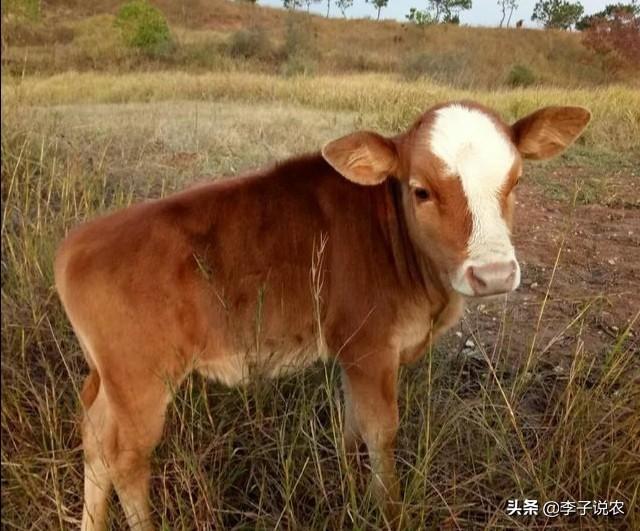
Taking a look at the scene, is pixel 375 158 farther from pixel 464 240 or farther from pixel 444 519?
pixel 444 519

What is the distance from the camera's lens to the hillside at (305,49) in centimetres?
1842

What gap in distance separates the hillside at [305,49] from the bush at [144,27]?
33 cm

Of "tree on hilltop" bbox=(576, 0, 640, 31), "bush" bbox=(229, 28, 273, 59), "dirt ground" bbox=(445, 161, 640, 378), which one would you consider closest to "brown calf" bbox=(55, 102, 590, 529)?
"dirt ground" bbox=(445, 161, 640, 378)

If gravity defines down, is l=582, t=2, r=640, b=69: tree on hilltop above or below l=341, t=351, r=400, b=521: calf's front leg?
above

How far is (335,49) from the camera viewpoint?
2791cm

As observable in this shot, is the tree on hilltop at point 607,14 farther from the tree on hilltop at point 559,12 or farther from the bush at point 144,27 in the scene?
the bush at point 144,27

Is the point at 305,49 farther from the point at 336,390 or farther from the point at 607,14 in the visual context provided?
the point at 336,390

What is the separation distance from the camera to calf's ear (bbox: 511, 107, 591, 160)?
251cm

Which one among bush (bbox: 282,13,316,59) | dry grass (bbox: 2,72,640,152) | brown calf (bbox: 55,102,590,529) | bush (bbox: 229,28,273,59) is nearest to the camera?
brown calf (bbox: 55,102,590,529)

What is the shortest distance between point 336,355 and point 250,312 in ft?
1.27

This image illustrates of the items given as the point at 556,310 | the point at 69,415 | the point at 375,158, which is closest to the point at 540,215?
the point at 556,310

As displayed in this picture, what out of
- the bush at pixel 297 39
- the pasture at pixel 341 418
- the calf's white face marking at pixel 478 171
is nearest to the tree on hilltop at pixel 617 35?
the bush at pixel 297 39

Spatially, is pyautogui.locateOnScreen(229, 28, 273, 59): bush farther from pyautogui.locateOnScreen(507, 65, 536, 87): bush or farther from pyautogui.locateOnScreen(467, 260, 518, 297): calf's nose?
pyautogui.locateOnScreen(467, 260, 518, 297): calf's nose

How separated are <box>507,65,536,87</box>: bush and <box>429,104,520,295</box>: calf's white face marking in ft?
55.1
